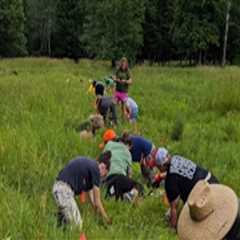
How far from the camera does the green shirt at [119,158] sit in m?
10.1

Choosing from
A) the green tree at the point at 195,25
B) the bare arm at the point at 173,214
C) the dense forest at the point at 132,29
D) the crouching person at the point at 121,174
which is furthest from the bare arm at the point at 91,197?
the green tree at the point at 195,25

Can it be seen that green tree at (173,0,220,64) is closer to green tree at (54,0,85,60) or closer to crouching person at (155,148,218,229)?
green tree at (54,0,85,60)

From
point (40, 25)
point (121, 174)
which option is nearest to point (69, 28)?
point (40, 25)

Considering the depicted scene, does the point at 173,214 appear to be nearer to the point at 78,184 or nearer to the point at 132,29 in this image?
the point at 78,184

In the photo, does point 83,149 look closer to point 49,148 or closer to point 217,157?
point 49,148

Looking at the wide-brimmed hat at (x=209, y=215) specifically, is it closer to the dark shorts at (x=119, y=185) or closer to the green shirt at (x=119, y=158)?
the dark shorts at (x=119, y=185)

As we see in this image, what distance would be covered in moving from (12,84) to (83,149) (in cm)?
1067

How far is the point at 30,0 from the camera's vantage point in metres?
85.2

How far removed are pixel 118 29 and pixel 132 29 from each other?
1222mm

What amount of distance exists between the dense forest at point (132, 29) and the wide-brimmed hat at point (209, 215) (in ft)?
170

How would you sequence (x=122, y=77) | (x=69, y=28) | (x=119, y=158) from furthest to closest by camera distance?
1. (x=69, y=28)
2. (x=122, y=77)
3. (x=119, y=158)

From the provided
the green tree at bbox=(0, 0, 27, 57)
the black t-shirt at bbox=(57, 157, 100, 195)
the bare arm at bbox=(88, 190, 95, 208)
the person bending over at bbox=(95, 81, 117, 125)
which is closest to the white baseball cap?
the black t-shirt at bbox=(57, 157, 100, 195)

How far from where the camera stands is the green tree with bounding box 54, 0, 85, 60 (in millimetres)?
76688

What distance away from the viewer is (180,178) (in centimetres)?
844
